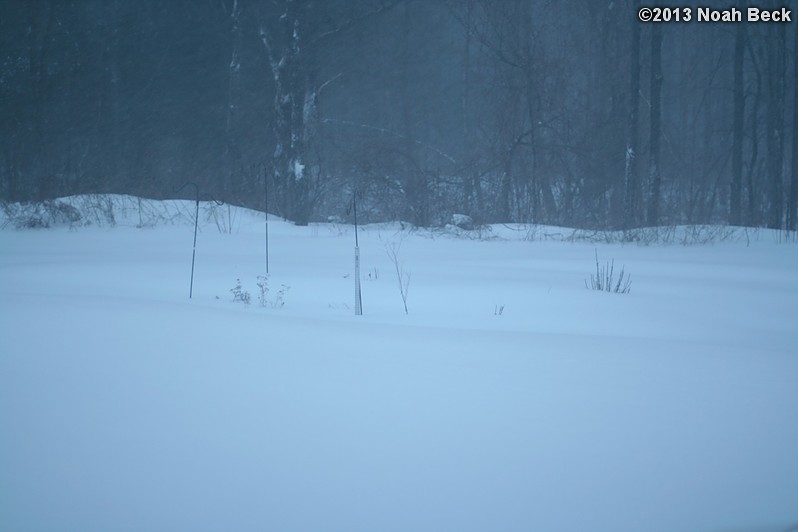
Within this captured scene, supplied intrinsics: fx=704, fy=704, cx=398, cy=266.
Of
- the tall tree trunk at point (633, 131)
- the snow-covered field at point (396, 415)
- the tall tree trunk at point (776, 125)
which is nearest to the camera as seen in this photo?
the snow-covered field at point (396, 415)

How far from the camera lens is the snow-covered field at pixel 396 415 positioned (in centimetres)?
231

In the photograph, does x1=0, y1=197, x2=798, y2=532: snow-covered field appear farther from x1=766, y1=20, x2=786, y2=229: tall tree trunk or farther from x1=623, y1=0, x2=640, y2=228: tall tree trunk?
x1=766, y1=20, x2=786, y2=229: tall tree trunk

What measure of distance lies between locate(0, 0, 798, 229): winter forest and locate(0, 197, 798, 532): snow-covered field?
11613mm

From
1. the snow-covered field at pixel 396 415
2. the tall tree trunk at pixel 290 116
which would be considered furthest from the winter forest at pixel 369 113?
the snow-covered field at pixel 396 415

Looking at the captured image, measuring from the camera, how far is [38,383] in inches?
128

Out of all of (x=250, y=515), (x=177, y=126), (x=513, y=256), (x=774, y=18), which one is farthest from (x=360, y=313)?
(x=177, y=126)

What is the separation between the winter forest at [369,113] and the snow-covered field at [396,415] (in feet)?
38.1

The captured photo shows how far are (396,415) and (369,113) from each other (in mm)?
26553

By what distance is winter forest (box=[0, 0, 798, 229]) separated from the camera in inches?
714

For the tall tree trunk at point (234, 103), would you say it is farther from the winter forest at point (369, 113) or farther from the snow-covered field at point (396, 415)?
the snow-covered field at point (396, 415)

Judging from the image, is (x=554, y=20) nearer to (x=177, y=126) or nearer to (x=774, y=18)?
(x=774, y=18)

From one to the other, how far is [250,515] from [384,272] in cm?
620

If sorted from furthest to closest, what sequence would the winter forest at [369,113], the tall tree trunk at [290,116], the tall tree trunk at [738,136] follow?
1. the tall tree trunk at [738,136]
2. the winter forest at [369,113]
3. the tall tree trunk at [290,116]

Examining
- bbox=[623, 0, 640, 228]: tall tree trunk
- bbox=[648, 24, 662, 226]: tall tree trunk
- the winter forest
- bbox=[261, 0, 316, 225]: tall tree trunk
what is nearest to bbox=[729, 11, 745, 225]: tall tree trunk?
the winter forest
